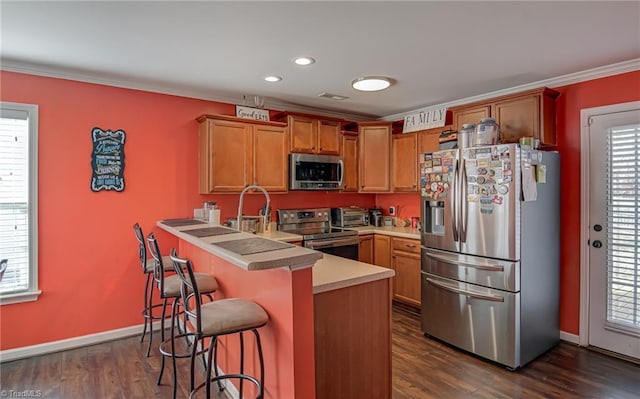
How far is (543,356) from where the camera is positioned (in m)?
3.05

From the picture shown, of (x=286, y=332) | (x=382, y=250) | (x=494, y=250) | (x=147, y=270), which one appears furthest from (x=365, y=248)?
(x=286, y=332)

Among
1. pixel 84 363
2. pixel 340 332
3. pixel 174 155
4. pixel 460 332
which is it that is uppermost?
pixel 174 155

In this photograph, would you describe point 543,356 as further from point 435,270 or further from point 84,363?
point 84,363

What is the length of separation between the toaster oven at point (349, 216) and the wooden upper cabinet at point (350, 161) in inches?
12.3

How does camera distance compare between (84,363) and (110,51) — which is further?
(84,363)

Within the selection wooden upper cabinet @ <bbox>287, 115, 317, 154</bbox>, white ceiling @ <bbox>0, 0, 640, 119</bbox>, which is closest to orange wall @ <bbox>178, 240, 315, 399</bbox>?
white ceiling @ <bbox>0, 0, 640, 119</bbox>

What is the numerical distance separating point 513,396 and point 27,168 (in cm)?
424

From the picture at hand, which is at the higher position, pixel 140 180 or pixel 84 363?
pixel 140 180

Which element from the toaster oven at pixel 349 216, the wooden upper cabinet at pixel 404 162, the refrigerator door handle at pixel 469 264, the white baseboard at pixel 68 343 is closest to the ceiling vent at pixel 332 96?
the wooden upper cabinet at pixel 404 162

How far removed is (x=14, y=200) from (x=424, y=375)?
12.1ft

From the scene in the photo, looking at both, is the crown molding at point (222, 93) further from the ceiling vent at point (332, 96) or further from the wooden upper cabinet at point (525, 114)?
the ceiling vent at point (332, 96)

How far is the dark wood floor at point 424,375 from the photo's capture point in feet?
8.19

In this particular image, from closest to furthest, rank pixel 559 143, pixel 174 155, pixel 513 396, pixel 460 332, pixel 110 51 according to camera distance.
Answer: pixel 513 396, pixel 110 51, pixel 460 332, pixel 559 143, pixel 174 155

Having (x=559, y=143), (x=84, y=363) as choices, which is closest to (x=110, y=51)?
(x=84, y=363)
